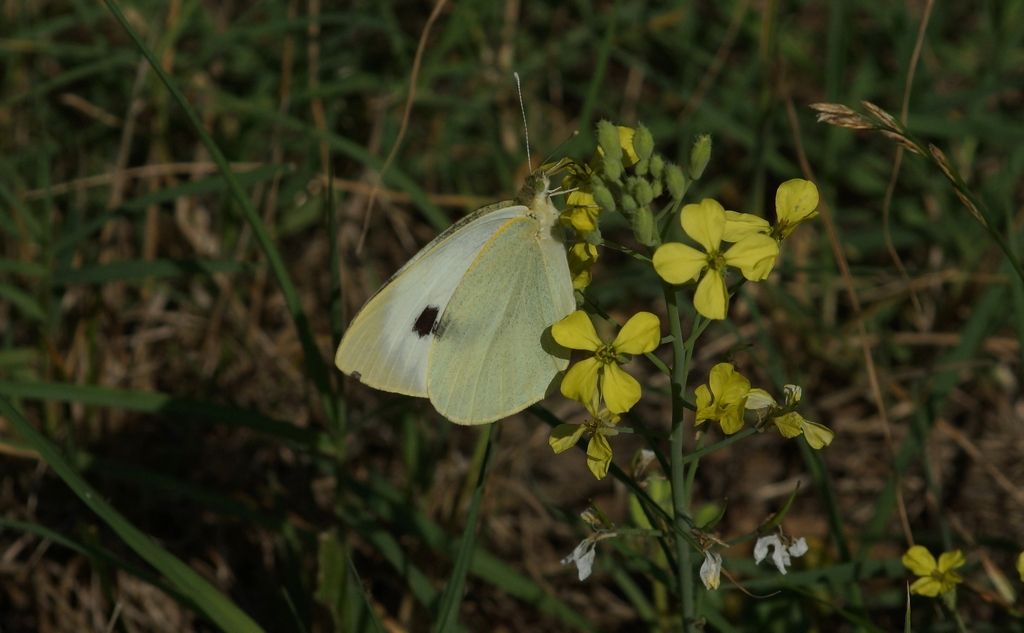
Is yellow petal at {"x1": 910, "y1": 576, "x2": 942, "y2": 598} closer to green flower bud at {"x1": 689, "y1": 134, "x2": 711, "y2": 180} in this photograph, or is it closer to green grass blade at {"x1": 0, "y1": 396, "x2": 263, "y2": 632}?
green flower bud at {"x1": 689, "y1": 134, "x2": 711, "y2": 180}

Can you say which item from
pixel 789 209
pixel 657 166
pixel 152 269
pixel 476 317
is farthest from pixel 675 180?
pixel 152 269

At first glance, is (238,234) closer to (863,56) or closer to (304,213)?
(304,213)

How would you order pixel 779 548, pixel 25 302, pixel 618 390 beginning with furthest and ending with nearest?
pixel 25 302 < pixel 779 548 < pixel 618 390

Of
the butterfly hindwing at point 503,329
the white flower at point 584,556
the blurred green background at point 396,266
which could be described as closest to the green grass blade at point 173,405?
the blurred green background at point 396,266

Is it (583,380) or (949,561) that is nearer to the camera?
(583,380)

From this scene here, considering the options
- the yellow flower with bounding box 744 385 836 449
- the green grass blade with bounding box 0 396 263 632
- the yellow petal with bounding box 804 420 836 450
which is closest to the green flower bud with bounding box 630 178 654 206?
the yellow flower with bounding box 744 385 836 449

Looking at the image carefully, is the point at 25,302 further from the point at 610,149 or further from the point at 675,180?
the point at 675,180
